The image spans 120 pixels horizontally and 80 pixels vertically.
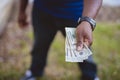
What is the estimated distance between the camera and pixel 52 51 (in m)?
3.56

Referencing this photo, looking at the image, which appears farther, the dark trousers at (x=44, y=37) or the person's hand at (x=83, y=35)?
the dark trousers at (x=44, y=37)

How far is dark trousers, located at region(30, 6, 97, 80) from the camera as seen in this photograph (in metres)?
2.42

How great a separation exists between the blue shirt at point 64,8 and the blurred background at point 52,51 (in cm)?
73

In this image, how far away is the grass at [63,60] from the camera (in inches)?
118

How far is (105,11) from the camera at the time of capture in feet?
15.2

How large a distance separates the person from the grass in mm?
165

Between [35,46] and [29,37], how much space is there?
3.40ft

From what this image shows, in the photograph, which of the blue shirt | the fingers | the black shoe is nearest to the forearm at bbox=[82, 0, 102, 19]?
the fingers

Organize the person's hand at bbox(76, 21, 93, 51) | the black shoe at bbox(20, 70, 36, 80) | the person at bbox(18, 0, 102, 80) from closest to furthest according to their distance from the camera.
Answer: the person's hand at bbox(76, 21, 93, 51) → the person at bbox(18, 0, 102, 80) → the black shoe at bbox(20, 70, 36, 80)

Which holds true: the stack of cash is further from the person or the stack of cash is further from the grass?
the grass

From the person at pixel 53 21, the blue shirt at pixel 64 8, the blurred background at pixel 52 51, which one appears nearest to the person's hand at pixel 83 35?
the person at pixel 53 21

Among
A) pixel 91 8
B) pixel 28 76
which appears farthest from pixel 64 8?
pixel 28 76

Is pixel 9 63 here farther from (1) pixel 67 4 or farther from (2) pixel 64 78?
(1) pixel 67 4

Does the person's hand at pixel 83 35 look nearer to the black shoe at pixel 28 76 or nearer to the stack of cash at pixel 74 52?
the stack of cash at pixel 74 52
